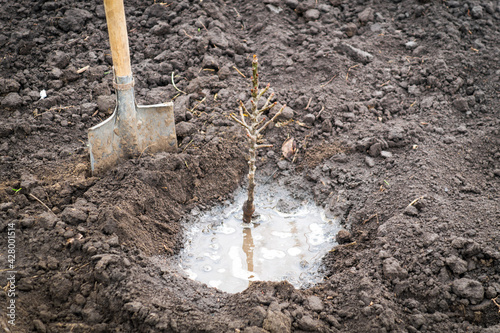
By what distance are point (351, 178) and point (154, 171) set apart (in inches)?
68.5

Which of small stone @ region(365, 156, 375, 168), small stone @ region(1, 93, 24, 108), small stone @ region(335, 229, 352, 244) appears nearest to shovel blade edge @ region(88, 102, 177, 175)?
small stone @ region(1, 93, 24, 108)

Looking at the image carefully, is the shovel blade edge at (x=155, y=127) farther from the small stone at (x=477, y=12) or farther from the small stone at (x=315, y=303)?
the small stone at (x=477, y=12)

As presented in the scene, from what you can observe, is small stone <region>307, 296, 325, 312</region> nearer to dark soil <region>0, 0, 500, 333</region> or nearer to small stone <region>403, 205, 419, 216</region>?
dark soil <region>0, 0, 500, 333</region>

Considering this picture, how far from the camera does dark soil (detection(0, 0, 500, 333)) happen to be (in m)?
2.65

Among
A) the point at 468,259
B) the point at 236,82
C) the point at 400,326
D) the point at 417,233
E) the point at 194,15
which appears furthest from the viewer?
the point at 194,15

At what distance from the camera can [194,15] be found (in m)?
4.86

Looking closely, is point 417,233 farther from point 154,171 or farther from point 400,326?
point 154,171

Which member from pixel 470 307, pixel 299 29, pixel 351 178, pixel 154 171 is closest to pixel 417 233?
pixel 470 307

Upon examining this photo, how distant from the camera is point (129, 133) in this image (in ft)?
11.9

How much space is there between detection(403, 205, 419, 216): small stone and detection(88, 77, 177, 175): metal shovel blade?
2.04 m

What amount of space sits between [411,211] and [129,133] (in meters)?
2.39

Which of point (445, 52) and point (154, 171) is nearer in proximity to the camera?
point (154, 171)

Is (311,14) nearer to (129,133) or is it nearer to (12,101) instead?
(129,133)

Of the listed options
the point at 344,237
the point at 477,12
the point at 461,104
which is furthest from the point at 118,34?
the point at 477,12
